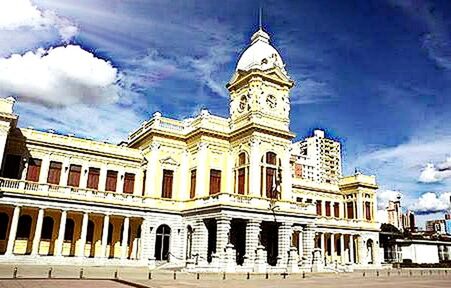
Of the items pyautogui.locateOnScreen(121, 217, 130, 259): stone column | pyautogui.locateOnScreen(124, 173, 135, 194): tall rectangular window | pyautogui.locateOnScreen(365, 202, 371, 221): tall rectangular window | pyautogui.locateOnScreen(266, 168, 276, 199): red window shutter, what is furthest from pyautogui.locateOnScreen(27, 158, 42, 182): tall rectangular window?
pyautogui.locateOnScreen(365, 202, 371, 221): tall rectangular window

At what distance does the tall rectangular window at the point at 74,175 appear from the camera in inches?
1623

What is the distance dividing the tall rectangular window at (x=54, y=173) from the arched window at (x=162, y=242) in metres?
11.0

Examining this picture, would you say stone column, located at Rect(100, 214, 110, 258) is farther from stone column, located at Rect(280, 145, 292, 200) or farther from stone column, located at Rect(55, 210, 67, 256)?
stone column, located at Rect(280, 145, 292, 200)

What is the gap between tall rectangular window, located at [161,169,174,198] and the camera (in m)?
42.8

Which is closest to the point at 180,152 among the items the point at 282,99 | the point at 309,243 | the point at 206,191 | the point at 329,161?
the point at 206,191

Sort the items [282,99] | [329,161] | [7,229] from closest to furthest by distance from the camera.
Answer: [7,229], [282,99], [329,161]

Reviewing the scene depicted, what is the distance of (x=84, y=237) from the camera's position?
122 feet

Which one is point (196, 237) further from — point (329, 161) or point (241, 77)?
point (329, 161)

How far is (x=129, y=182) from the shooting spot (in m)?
Result: 44.3

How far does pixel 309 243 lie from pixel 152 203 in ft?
52.2

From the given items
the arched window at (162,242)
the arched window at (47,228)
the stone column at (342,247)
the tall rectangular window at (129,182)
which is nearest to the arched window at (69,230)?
the arched window at (47,228)

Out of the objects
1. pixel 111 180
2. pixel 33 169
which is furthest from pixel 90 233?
pixel 33 169

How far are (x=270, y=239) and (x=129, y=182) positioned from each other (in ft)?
52.1

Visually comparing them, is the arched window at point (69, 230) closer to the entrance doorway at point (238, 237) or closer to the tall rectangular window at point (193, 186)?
the tall rectangular window at point (193, 186)
